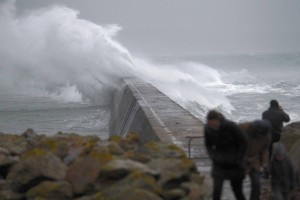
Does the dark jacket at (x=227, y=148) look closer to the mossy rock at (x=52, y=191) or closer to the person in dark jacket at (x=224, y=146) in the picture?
the person in dark jacket at (x=224, y=146)

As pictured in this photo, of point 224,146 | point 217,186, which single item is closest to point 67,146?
point 217,186

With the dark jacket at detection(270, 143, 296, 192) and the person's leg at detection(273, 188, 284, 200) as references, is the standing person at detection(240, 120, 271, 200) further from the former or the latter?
the person's leg at detection(273, 188, 284, 200)

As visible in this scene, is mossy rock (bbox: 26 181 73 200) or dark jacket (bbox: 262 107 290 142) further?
dark jacket (bbox: 262 107 290 142)

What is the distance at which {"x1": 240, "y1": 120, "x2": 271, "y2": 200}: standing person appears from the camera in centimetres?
450

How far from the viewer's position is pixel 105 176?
461 centimetres

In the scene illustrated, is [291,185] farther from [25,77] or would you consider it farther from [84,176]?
[25,77]

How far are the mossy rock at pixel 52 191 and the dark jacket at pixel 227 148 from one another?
153cm

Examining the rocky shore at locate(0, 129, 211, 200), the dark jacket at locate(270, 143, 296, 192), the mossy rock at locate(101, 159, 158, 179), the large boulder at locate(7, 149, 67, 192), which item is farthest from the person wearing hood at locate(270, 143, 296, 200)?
the large boulder at locate(7, 149, 67, 192)

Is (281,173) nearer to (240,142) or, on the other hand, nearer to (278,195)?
(278,195)

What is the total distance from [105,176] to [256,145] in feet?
5.17

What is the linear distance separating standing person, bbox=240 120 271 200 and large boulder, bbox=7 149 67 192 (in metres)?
1.99

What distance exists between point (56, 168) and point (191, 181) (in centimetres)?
147

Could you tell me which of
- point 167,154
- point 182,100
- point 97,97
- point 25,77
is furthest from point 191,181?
point 25,77

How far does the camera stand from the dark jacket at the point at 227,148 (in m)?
4.19
